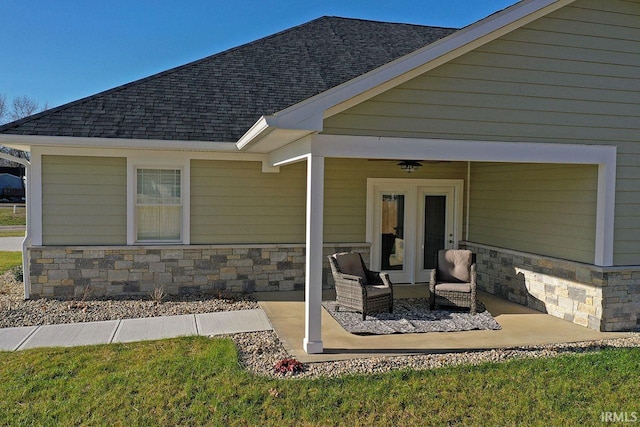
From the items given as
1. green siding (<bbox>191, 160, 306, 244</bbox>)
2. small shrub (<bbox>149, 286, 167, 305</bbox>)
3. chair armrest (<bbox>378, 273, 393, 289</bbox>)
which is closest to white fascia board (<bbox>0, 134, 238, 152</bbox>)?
green siding (<bbox>191, 160, 306, 244</bbox>)

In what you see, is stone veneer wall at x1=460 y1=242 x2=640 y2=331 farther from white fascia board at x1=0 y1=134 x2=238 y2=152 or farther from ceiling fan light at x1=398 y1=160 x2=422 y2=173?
white fascia board at x1=0 y1=134 x2=238 y2=152

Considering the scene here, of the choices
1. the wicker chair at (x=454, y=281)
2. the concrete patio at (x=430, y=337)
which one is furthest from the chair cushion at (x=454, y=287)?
the concrete patio at (x=430, y=337)

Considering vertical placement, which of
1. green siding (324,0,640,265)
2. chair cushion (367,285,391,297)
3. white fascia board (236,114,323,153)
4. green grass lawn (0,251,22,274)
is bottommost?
green grass lawn (0,251,22,274)

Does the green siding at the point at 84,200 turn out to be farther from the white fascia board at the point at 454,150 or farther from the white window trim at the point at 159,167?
the white fascia board at the point at 454,150

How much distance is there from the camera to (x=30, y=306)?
26.0 ft

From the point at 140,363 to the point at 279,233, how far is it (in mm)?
4479

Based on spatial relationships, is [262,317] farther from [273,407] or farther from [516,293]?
[516,293]

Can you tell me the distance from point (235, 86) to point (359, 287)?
542 cm

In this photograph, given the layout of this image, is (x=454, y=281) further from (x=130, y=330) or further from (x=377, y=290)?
(x=130, y=330)

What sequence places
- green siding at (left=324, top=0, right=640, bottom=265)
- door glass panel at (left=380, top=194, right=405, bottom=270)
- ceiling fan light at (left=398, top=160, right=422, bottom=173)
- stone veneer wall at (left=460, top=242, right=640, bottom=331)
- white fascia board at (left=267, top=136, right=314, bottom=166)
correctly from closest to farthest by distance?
white fascia board at (left=267, top=136, right=314, bottom=166) < green siding at (left=324, top=0, right=640, bottom=265) < stone veneer wall at (left=460, top=242, right=640, bottom=331) < ceiling fan light at (left=398, top=160, right=422, bottom=173) < door glass panel at (left=380, top=194, right=405, bottom=270)

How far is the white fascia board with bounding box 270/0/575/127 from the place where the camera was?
17.8 feet

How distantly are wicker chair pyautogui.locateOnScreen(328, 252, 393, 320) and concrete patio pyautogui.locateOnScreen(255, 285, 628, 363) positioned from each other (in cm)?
46

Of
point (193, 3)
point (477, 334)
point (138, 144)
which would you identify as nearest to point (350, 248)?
point (477, 334)

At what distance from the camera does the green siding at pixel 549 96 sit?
6043 mm
